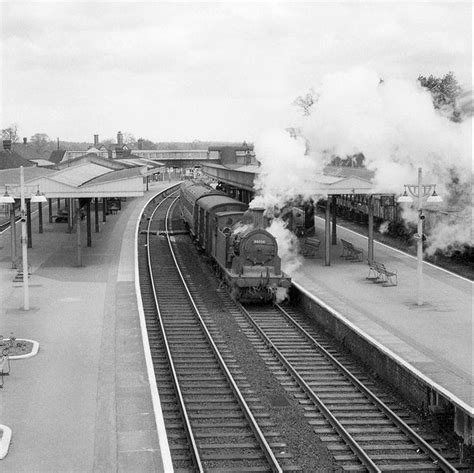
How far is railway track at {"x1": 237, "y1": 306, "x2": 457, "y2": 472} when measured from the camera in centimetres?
1125

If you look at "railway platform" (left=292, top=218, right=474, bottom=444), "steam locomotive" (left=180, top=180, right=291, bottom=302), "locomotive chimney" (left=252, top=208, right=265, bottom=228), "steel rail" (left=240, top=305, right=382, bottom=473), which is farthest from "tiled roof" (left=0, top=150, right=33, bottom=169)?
"steel rail" (left=240, top=305, right=382, bottom=473)

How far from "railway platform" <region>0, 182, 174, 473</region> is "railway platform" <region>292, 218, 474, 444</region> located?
4876 millimetres

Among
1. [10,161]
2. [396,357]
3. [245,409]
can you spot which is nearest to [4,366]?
[245,409]

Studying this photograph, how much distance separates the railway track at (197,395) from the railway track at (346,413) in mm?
1079

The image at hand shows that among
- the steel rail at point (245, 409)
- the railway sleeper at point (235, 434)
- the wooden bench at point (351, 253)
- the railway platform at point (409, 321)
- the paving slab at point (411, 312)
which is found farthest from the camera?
the wooden bench at point (351, 253)

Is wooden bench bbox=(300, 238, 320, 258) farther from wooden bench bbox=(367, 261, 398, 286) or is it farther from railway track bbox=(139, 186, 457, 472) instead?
railway track bbox=(139, 186, 457, 472)

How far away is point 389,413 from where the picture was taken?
1301 centimetres

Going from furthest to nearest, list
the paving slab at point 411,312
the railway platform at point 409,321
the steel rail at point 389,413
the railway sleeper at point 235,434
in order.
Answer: the paving slab at point 411,312 → the railway platform at point 409,321 → the railway sleeper at point 235,434 → the steel rail at point 389,413

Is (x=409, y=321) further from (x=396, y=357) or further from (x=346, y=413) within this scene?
(x=346, y=413)

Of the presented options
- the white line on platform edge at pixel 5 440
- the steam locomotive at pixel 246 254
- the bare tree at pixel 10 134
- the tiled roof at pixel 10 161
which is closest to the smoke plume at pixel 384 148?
the steam locomotive at pixel 246 254

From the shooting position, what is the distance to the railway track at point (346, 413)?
36.9ft

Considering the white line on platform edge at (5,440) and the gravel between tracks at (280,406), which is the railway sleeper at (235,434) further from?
the white line on platform edge at (5,440)

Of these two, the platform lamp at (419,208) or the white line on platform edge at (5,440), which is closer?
A: the white line on platform edge at (5,440)

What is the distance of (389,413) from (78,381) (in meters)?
5.68
